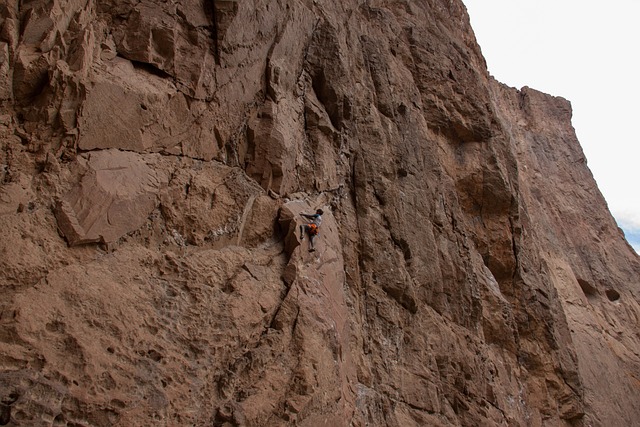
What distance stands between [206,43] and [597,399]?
49.0 ft

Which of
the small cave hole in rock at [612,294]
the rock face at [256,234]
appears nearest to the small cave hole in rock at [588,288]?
the small cave hole in rock at [612,294]

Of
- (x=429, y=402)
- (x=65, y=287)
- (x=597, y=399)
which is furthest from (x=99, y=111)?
(x=597, y=399)

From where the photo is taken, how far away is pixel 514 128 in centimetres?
2784

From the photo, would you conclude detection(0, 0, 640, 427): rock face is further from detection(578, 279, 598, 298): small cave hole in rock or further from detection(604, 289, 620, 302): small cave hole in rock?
detection(604, 289, 620, 302): small cave hole in rock

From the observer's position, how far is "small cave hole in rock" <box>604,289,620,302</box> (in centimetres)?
2178

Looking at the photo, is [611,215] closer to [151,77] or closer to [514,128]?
[514,128]

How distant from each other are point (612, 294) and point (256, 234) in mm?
19988

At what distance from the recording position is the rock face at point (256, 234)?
5438 mm

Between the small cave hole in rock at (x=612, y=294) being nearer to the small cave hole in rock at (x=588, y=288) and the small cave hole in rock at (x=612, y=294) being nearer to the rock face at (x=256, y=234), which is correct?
the small cave hole in rock at (x=588, y=288)

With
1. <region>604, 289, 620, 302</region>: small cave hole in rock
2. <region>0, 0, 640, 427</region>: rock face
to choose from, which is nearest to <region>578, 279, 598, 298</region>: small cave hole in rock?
<region>604, 289, 620, 302</region>: small cave hole in rock

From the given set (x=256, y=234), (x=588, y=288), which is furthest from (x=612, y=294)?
(x=256, y=234)

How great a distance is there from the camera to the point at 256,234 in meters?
7.82

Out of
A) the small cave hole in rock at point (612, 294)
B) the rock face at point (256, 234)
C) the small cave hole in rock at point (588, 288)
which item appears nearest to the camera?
the rock face at point (256, 234)

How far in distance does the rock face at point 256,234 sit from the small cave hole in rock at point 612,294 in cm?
806
